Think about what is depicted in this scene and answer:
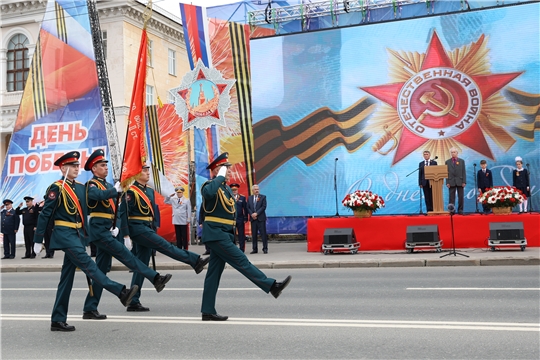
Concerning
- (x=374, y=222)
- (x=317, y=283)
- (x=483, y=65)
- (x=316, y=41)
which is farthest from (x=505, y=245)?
(x=316, y=41)

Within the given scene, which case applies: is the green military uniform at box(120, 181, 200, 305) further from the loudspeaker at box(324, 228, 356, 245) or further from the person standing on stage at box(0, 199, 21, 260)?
the person standing on stage at box(0, 199, 21, 260)

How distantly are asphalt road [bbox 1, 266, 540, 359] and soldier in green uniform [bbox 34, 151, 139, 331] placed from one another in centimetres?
40

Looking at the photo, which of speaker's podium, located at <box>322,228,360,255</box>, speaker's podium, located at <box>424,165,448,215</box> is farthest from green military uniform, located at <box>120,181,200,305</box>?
speaker's podium, located at <box>424,165,448,215</box>

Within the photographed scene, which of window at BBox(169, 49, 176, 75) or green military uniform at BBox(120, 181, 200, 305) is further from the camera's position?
window at BBox(169, 49, 176, 75)

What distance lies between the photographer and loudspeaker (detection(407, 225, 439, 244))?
1480 cm

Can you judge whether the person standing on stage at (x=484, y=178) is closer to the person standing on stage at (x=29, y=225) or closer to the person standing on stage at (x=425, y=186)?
the person standing on stage at (x=425, y=186)

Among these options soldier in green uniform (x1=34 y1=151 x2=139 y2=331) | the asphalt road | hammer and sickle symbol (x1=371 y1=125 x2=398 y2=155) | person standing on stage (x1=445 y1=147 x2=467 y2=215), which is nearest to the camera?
the asphalt road

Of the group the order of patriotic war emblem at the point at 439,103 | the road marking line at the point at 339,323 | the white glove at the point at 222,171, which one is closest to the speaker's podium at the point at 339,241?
the order of patriotic war emblem at the point at 439,103

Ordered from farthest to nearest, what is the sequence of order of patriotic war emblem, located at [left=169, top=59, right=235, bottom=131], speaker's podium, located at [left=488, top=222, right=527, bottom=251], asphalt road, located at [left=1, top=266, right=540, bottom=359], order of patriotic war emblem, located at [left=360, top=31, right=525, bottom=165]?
order of patriotic war emblem, located at [left=169, top=59, right=235, bottom=131]
order of patriotic war emblem, located at [left=360, top=31, right=525, bottom=165]
speaker's podium, located at [left=488, top=222, right=527, bottom=251]
asphalt road, located at [left=1, top=266, right=540, bottom=359]

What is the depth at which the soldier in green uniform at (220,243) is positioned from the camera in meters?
7.28

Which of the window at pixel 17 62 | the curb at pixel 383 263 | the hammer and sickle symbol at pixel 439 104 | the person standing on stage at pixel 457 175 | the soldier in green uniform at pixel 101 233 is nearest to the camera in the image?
the soldier in green uniform at pixel 101 233

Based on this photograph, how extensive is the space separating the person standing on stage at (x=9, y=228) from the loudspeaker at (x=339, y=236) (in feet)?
35.1

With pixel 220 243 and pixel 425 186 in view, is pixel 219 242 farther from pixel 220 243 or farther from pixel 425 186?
pixel 425 186

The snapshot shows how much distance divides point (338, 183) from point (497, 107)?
18.0 ft
